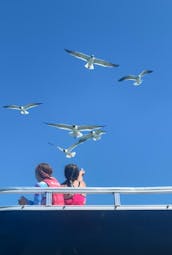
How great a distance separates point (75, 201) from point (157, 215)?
972mm

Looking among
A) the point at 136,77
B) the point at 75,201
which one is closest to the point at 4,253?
the point at 75,201

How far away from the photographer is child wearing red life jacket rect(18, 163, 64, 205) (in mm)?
6398

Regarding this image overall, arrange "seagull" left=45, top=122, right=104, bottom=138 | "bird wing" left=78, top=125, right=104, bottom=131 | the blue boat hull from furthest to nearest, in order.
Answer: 1. "bird wing" left=78, top=125, right=104, bottom=131
2. "seagull" left=45, top=122, right=104, bottom=138
3. the blue boat hull

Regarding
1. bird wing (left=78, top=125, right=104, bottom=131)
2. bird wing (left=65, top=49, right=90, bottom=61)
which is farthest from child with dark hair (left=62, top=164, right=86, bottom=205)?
bird wing (left=65, top=49, right=90, bottom=61)

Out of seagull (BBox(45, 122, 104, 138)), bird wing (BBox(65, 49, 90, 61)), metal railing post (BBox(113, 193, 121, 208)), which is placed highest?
bird wing (BBox(65, 49, 90, 61))

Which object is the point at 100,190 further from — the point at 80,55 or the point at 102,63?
the point at 80,55

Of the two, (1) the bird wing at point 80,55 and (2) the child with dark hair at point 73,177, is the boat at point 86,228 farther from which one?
(1) the bird wing at point 80,55

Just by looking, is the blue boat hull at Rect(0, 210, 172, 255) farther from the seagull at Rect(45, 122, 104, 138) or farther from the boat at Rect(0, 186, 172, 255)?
the seagull at Rect(45, 122, 104, 138)

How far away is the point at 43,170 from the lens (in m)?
6.77

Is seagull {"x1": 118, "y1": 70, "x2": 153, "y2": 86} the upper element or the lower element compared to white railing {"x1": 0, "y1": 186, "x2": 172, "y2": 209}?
upper

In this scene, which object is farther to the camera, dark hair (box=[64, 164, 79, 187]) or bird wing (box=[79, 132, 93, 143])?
bird wing (box=[79, 132, 93, 143])

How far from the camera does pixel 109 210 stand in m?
6.30

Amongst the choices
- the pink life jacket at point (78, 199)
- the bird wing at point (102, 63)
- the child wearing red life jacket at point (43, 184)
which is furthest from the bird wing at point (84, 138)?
the pink life jacket at point (78, 199)

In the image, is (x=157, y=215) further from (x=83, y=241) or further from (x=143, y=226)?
(x=83, y=241)
